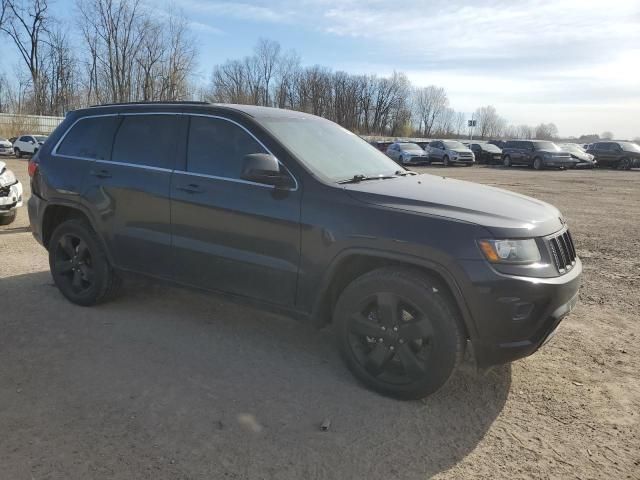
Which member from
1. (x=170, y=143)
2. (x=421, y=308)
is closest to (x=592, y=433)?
(x=421, y=308)

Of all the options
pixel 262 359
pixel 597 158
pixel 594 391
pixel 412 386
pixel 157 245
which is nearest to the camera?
pixel 412 386

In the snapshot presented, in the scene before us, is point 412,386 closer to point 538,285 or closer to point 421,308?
point 421,308

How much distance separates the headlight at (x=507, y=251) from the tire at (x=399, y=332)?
1.27ft

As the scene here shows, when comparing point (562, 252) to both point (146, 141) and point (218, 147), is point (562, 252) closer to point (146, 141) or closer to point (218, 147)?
point (218, 147)

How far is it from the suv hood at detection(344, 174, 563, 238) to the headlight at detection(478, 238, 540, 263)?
47 millimetres

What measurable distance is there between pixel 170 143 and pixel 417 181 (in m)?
2.05

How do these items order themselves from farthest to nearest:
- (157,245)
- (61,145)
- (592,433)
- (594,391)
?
1. (61,145)
2. (157,245)
3. (594,391)
4. (592,433)

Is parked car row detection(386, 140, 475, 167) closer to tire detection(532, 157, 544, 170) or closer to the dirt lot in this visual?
tire detection(532, 157, 544, 170)

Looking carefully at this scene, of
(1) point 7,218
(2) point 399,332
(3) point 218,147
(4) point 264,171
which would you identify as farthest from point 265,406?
(1) point 7,218

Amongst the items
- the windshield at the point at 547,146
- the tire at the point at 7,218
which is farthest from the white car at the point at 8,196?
the windshield at the point at 547,146

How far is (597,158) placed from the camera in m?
33.2

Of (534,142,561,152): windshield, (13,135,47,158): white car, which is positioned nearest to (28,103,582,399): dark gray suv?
(534,142,561,152): windshield

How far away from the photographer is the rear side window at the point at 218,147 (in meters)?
→ 3.95

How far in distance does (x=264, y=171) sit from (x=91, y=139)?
89.6 inches
